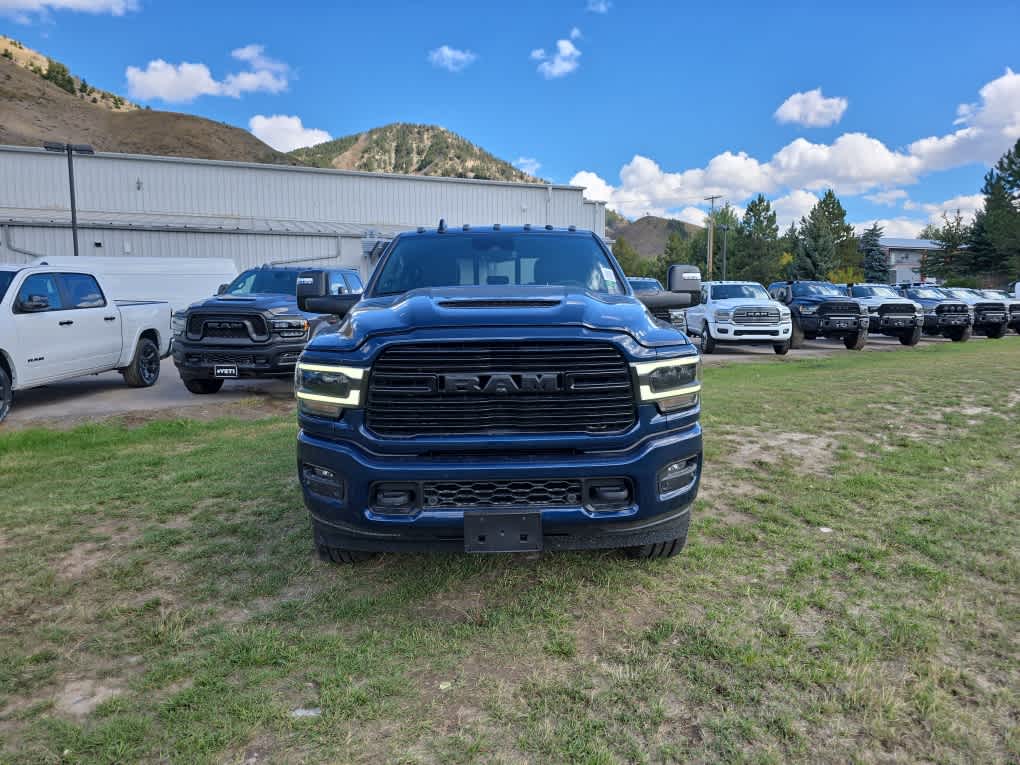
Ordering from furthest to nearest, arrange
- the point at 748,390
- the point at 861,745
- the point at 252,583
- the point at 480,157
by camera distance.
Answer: the point at 480,157
the point at 748,390
the point at 252,583
the point at 861,745

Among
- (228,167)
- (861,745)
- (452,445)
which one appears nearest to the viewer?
(861,745)

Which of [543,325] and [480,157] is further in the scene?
[480,157]

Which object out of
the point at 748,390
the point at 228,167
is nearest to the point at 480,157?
the point at 228,167

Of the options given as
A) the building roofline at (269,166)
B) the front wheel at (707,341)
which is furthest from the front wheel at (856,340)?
the building roofline at (269,166)

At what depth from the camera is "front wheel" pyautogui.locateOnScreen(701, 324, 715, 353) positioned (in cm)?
1661

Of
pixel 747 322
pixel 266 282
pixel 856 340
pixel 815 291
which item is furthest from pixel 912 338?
pixel 266 282

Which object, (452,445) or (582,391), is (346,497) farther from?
(582,391)

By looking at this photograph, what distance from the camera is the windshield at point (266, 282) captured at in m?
10.6

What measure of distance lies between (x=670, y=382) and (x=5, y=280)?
8.77m

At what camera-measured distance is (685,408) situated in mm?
3133

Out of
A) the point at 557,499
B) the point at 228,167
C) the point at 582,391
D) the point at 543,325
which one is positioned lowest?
the point at 557,499

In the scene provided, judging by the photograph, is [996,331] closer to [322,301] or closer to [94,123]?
[322,301]

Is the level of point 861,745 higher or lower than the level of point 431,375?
lower

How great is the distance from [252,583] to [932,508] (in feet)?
13.8
